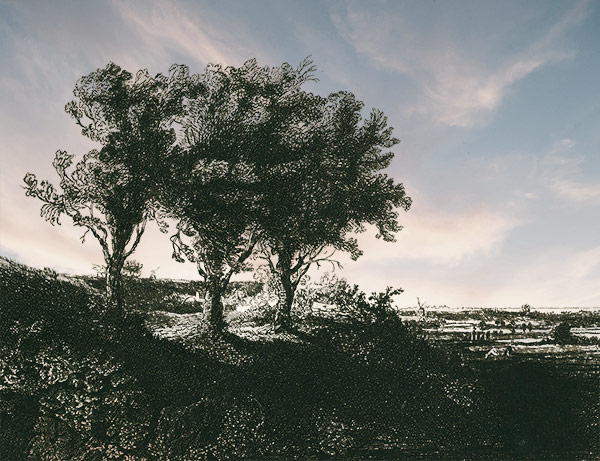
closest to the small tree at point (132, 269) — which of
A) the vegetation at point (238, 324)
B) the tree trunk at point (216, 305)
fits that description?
the vegetation at point (238, 324)

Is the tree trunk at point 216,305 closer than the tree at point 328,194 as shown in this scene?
Yes

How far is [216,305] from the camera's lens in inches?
299

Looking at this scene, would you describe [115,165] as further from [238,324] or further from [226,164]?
[238,324]

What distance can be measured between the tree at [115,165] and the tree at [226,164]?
18.8 inches

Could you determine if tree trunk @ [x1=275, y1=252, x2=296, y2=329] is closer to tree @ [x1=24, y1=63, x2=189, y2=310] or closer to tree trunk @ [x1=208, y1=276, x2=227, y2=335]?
tree trunk @ [x1=208, y1=276, x2=227, y2=335]

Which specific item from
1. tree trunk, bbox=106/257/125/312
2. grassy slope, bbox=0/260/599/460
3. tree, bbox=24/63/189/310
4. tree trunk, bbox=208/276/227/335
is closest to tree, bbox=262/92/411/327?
tree trunk, bbox=208/276/227/335

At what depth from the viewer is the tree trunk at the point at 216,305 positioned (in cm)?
751

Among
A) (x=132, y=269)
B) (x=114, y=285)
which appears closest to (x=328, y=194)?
(x=132, y=269)

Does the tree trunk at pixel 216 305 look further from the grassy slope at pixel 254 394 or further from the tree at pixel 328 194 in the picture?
the tree at pixel 328 194

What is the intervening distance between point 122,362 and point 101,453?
1.39 meters

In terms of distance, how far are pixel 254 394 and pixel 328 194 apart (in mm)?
4037

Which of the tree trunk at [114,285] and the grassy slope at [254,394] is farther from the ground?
the tree trunk at [114,285]

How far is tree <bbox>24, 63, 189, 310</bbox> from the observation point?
723cm

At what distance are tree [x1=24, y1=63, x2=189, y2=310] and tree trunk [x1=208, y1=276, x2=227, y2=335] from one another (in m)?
1.56
